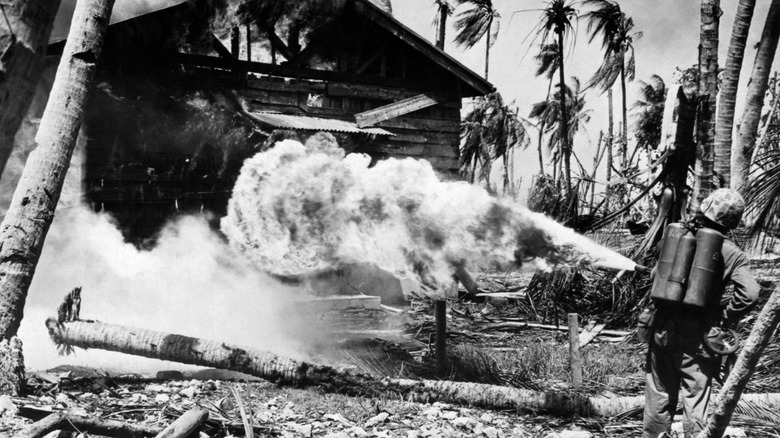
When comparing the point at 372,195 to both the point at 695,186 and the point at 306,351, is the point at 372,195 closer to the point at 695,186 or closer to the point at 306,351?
the point at 306,351

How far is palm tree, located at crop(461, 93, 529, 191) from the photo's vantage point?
137 feet

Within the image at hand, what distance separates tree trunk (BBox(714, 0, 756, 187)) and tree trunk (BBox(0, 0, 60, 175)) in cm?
887

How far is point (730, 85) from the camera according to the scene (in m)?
9.38

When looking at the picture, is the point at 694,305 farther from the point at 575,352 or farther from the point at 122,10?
the point at 122,10

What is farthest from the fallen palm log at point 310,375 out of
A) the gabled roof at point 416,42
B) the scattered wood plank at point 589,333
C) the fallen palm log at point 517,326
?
the gabled roof at point 416,42

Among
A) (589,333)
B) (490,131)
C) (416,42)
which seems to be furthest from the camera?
(490,131)

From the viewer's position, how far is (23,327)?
26.2 feet

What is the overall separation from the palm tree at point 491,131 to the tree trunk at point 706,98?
106 feet

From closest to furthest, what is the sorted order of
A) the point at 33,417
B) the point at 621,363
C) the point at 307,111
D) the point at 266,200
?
the point at 33,417
the point at 621,363
the point at 266,200
the point at 307,111

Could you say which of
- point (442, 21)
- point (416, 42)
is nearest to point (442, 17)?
point (442, 21)

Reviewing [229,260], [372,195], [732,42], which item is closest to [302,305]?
[229,260]

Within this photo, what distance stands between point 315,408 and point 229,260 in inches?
199

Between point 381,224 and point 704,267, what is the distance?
430 cm

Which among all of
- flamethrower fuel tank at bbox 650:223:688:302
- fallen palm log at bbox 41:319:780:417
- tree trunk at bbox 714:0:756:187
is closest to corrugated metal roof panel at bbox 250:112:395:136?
fallen palm log at bbox 41:319:780:417
